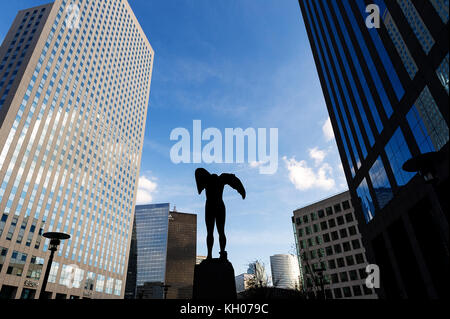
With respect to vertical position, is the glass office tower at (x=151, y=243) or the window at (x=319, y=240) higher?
the glass office tower at (x=151, y=243)

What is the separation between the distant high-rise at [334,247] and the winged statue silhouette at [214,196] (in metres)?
54.5

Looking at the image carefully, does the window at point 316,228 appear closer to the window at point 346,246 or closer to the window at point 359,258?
the window at point 346,246

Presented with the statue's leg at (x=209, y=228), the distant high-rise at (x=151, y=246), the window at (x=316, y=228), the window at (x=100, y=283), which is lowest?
the statue's leg at (x=209, y=228)

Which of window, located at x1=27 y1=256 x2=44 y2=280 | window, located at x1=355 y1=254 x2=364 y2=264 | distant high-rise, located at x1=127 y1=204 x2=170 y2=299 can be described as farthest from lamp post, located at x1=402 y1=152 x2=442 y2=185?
distant high-rise, located at x1=127 y1=204 x2=170 y2=299

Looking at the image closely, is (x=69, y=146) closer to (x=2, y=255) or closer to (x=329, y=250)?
(x=2, y=255)

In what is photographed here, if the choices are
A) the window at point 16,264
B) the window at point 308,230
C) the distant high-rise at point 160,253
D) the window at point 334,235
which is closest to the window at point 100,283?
the window at point 16,264

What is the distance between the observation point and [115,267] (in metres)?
88.0

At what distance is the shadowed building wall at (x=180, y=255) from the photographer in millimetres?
178375

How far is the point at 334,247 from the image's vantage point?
68.1m

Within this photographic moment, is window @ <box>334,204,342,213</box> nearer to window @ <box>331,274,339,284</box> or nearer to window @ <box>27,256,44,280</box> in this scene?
window @ <box>331,274,339,284</box>

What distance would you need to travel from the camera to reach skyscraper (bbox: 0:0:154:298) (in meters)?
57.1
